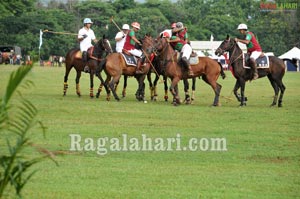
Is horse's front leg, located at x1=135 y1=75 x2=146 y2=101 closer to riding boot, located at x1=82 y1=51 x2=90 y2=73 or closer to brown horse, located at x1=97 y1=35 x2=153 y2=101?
brown horse, located at x1=97 y1=35 x2=153 y2=101

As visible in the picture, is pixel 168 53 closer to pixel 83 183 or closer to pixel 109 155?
pixel 109 155

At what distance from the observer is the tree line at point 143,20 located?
105m

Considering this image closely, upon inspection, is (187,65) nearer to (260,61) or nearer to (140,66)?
(140,66)

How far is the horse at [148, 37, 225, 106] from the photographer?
2369 centimetres

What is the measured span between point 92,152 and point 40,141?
1.50 m

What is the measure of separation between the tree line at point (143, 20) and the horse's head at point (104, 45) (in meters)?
66.3

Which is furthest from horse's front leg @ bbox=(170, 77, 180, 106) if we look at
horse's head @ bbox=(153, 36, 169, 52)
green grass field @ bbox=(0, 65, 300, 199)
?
horse's head @ bbox=(153, 36, 169, 52)

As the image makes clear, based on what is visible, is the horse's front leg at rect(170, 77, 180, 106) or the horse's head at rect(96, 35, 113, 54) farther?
the horse's head at rect(96, 35, 113, 54)

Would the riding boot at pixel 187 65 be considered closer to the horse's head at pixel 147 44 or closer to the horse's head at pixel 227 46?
the horse's head at pixel 147 44

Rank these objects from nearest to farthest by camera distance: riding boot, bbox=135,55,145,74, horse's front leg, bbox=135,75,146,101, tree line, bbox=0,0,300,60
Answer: riding boot, bbox=135,55,145,74 → horse's front leg, bbox=135,75,146,101 → tree line, bbox=0,0,300,60

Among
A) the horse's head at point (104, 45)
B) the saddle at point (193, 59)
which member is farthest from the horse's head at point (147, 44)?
the horse's head at point (104, 45)

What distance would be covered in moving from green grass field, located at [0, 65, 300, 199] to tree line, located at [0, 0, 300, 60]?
72.2 meters

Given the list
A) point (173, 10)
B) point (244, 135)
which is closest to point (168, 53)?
point (244, 135)

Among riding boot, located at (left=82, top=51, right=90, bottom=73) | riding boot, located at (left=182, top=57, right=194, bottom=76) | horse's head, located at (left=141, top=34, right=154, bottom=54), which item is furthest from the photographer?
riding boot, located at (left=82, top=51, right=90, bottom=73)
